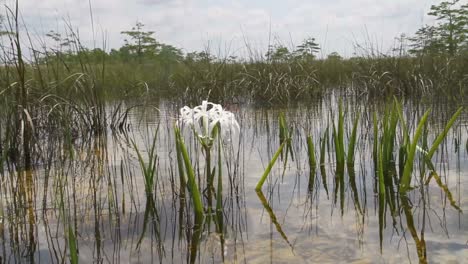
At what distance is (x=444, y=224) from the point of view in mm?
3051

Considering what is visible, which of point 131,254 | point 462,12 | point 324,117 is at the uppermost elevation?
point 462,12

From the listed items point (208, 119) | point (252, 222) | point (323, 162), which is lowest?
point (252, 222)

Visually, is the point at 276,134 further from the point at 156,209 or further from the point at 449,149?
the point at 156,209

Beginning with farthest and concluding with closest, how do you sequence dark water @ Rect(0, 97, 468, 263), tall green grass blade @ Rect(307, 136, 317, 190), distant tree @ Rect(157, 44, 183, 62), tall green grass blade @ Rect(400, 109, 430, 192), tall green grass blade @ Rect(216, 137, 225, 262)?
distant tree @ Rect(157, 44, 183, 62), tall green grass blade @ Rect(307, 136, 317, 190), tall green grass blade @ Rect(400, 109, 430, 192), tall green grass blade @ Rect(216, 137, 225, 262), dark water @ Rect(0, 97, 468, 263)

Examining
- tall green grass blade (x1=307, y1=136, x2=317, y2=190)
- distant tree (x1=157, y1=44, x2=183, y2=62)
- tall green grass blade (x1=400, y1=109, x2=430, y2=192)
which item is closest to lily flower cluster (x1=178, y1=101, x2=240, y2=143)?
tall green grass blade (x1=400, y1=109, x2=430, y2=192)

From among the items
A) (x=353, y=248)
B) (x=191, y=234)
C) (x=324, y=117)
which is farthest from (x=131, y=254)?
(x=324, y=117)

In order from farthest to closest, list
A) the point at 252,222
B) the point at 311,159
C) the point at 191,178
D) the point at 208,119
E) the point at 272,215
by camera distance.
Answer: the point at 311,159
the point at 272,215
the point at 252,222
the point at 208,119
the point at 191,178

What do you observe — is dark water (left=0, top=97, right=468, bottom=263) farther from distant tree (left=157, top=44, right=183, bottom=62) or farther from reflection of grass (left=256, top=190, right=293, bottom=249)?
distant tree (left=157, top=44, right=183, bottom=62)

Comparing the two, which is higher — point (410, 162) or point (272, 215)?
point (410, 162)

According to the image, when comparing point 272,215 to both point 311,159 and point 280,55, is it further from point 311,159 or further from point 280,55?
point 280,55

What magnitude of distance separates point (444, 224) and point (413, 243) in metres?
0.43

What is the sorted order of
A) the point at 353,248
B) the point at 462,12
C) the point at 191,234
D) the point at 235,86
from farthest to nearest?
the point at 462,12
the point at 235,86
the point at 191,234
the point at 353,248

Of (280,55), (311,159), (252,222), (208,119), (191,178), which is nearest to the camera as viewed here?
(191,178)

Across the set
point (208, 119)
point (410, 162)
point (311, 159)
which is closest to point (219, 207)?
point (208, 119)
